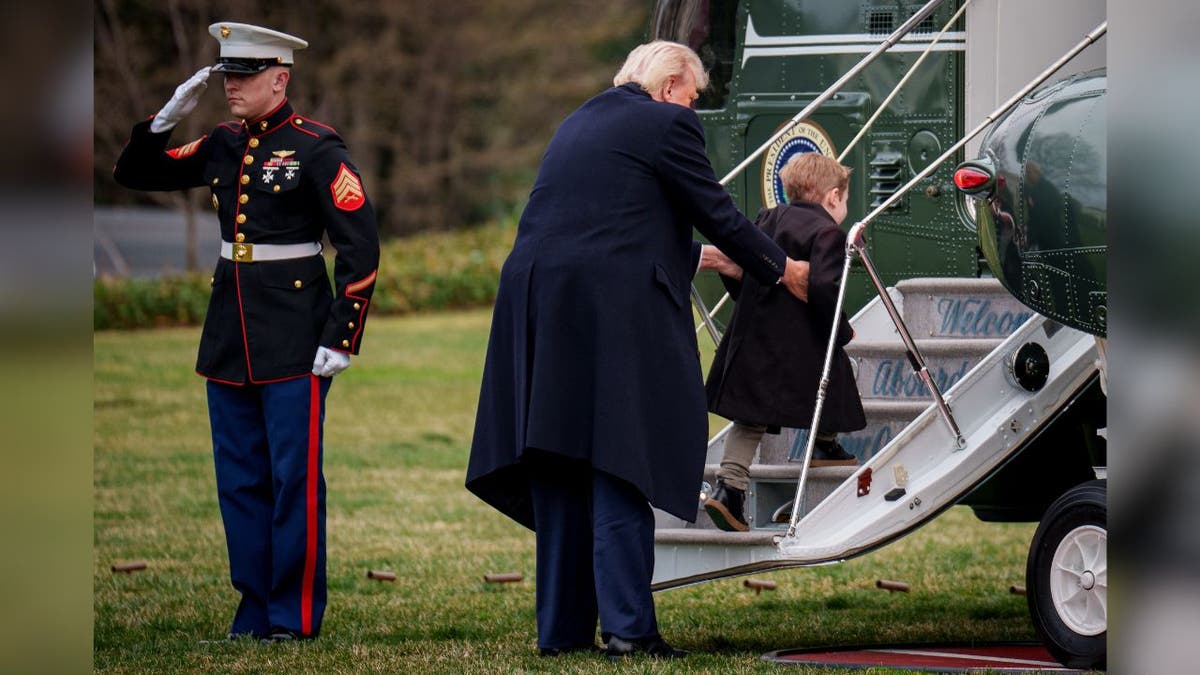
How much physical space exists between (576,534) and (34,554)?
3.04m

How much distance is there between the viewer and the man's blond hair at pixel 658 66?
5051mm

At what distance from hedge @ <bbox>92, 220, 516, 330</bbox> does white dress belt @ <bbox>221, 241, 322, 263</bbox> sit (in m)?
12.3

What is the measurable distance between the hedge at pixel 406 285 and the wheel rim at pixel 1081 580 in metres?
13.4

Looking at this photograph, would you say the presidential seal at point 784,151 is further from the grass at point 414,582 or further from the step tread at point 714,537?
the step tread at point 714,537

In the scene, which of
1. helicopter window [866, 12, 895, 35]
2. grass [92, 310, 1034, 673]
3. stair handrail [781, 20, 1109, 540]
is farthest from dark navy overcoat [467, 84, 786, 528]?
helicopter window [866, 12, 895, 35]

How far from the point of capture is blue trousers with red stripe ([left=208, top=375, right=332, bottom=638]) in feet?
18.3

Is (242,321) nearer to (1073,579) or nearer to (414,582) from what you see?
(414,582)

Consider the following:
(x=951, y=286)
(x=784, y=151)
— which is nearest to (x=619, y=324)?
(x=951, y=286)

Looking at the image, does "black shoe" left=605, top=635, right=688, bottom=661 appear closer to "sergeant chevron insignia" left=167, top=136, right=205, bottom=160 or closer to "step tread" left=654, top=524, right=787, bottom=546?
"step tread" left=654, top=524, right=787, bottom=546

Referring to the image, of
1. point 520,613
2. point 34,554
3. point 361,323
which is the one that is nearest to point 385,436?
point 520,613

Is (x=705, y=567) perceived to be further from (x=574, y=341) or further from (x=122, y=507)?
(x=122, y=507)

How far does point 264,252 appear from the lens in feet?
18.5

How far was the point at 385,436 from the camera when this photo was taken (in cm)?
1311

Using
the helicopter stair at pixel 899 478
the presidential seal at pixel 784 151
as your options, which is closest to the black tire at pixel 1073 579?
the helicopter stair at pixel 899 478
